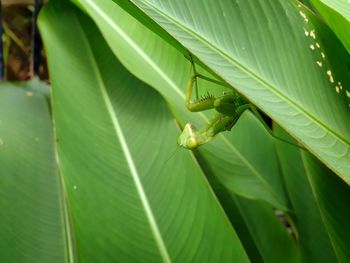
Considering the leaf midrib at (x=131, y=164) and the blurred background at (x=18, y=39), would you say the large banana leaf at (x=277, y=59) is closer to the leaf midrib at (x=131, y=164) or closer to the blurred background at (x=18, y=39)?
the leaf midrib at (x=131, y=164)

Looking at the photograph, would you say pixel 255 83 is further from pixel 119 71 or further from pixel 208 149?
pixel 119 71

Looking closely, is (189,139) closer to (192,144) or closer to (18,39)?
(192,144)

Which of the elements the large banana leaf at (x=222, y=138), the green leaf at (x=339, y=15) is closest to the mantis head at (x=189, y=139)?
the large banana leaf at (x=222, y=138)

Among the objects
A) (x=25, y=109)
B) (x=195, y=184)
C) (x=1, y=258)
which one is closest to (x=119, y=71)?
(x=25, y=109)

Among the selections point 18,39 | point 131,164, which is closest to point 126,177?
point 131,164

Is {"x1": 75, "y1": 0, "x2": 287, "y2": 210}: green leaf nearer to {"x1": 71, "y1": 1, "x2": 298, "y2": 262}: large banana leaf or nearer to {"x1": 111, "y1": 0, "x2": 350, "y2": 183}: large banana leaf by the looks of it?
{"x1": 71, "y1": 1, "x2": 298, "y2": 262}: large banana leaf
